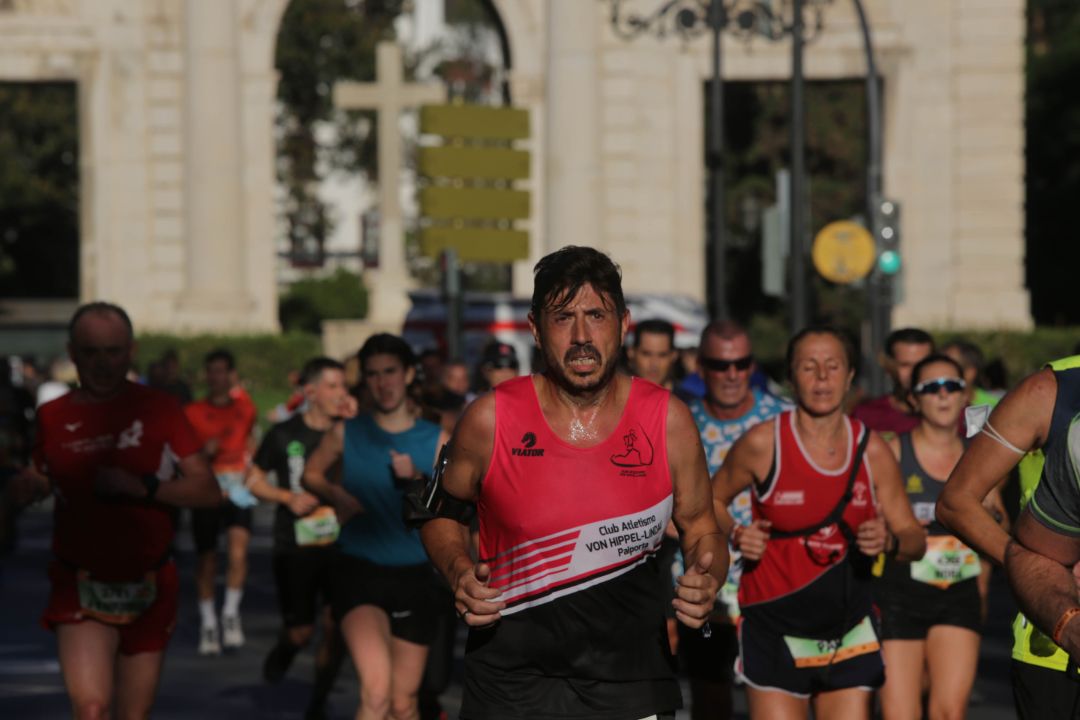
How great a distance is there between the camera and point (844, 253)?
24844mm

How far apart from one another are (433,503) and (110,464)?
2572mm

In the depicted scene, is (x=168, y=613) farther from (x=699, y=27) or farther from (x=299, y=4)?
(x=299, y=4)

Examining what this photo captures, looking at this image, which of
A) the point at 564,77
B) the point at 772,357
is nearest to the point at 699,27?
the point at 564,77

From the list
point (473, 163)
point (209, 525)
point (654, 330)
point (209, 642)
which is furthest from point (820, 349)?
point (473, 163)


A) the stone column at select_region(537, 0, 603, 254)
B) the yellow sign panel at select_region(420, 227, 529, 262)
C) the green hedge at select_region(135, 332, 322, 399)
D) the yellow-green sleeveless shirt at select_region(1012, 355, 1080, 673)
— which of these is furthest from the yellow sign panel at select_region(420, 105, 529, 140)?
the yellow-green sleeveless shirt at select_region(1012, 355, 1080, 673)

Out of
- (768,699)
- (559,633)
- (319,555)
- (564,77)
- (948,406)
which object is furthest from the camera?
(564,77)

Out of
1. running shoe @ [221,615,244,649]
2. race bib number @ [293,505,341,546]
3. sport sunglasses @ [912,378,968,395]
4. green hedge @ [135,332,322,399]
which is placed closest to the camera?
sport sunglasses @ [912,378,968,395]

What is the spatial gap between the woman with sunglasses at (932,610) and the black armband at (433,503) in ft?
11.8

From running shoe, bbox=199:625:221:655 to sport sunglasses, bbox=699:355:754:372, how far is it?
537cm

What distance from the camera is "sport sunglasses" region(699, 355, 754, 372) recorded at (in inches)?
387

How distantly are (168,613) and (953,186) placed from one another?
33.7m

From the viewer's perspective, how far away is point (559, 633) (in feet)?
18.3

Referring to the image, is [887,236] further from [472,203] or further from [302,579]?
[302,579]

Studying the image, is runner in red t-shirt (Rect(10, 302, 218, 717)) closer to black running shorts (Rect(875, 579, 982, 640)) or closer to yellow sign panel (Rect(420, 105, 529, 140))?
black running shorts (Rect(875, 579, 982, 640))
